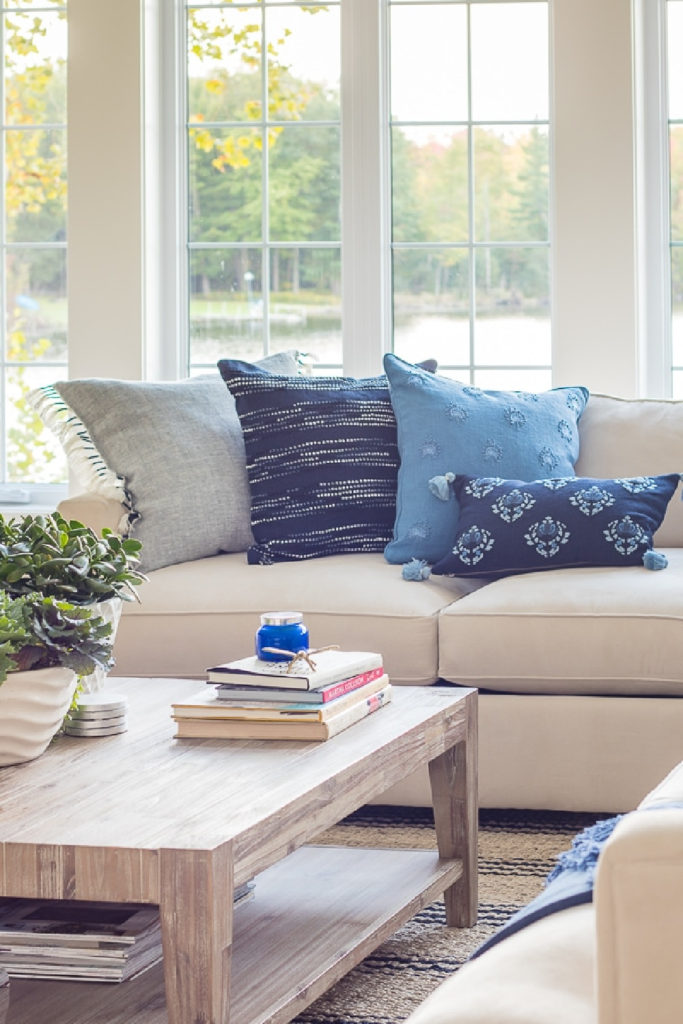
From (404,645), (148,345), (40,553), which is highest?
(148,345)

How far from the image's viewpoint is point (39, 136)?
14.8 ft

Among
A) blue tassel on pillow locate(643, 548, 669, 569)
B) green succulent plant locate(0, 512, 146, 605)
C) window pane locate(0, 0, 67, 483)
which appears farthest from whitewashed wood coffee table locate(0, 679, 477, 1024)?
window pane locate(0, 0, 67, 483)

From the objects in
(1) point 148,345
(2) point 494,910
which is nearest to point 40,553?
(2) point 494,910

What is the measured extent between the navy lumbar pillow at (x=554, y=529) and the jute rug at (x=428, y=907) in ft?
1.82

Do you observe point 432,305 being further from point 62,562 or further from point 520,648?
point 62,562

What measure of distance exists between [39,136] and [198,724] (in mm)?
3127

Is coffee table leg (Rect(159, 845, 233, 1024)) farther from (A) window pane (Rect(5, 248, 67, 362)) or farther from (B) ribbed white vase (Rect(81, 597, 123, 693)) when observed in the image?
(A) window pane (Rect(5, 248, 67, 362))

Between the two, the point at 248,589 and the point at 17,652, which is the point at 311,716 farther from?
the point at 248,589

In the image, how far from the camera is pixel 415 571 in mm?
2996

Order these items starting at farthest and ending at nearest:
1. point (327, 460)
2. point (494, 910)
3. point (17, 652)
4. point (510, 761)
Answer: point (327, 460) → point (510, 761) → point (494, 910) → point (17, 652)

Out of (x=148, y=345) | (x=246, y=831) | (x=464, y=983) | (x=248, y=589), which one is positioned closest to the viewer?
(x=464, y=983)

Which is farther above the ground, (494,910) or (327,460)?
(327,460)

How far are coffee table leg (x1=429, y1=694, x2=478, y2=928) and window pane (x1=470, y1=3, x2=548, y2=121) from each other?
259 cm

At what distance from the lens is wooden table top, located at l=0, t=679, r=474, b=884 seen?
1.48 m
